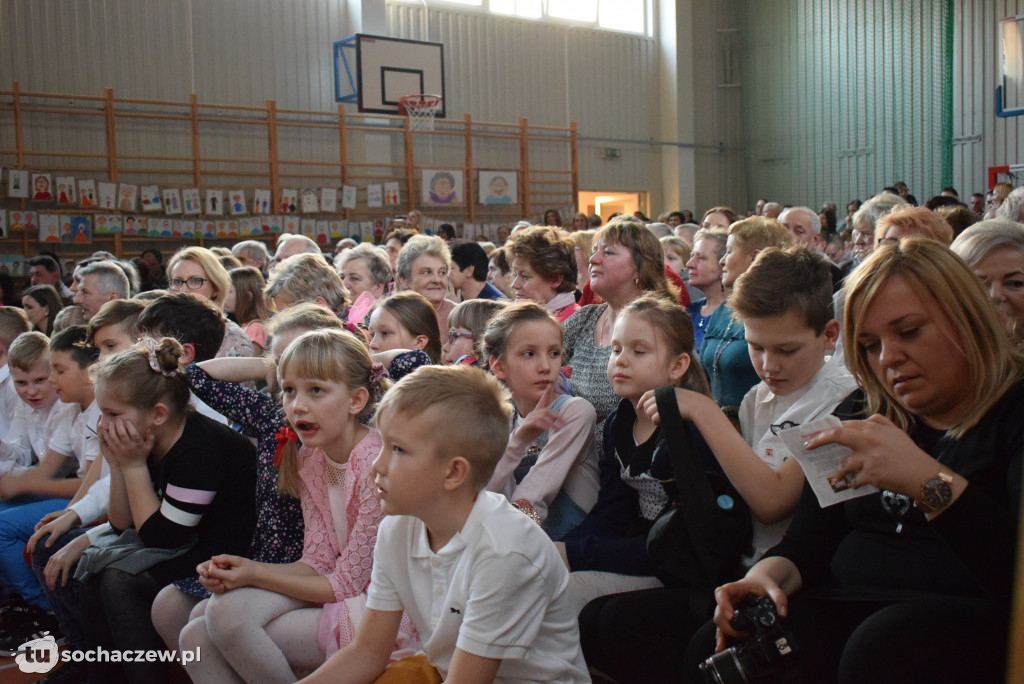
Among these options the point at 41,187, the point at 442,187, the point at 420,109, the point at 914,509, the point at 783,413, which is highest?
the point at 420,109

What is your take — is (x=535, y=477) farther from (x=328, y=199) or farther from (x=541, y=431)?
(x=328, y=199)

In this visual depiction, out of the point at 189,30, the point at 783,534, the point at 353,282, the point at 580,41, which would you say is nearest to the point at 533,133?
the point at 580,41

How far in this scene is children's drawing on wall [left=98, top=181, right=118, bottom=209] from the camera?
376 inches

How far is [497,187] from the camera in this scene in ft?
41.3

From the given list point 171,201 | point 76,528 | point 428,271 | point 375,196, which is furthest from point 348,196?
point 76,528

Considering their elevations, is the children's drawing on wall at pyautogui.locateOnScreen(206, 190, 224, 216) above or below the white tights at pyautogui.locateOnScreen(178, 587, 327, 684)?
above

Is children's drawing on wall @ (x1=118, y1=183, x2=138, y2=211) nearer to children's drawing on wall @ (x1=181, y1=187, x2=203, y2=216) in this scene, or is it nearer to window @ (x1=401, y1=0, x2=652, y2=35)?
children's drawing on wall @ (x1=181, y1=187, x2=203, y2=216)

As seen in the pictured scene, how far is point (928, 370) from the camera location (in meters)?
1.44

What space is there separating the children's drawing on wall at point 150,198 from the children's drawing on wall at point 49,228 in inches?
36.0

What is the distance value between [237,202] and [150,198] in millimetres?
1009

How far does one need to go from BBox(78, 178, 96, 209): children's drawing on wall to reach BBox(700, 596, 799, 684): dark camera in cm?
971

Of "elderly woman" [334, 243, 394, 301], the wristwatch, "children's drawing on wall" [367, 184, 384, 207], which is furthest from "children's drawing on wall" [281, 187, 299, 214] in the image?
the wristwatch

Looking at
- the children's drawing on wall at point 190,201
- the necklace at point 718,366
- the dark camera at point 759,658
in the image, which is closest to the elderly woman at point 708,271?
the necklace at point 718,366

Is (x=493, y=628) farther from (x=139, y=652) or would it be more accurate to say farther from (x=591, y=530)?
(x=139, y=652)
